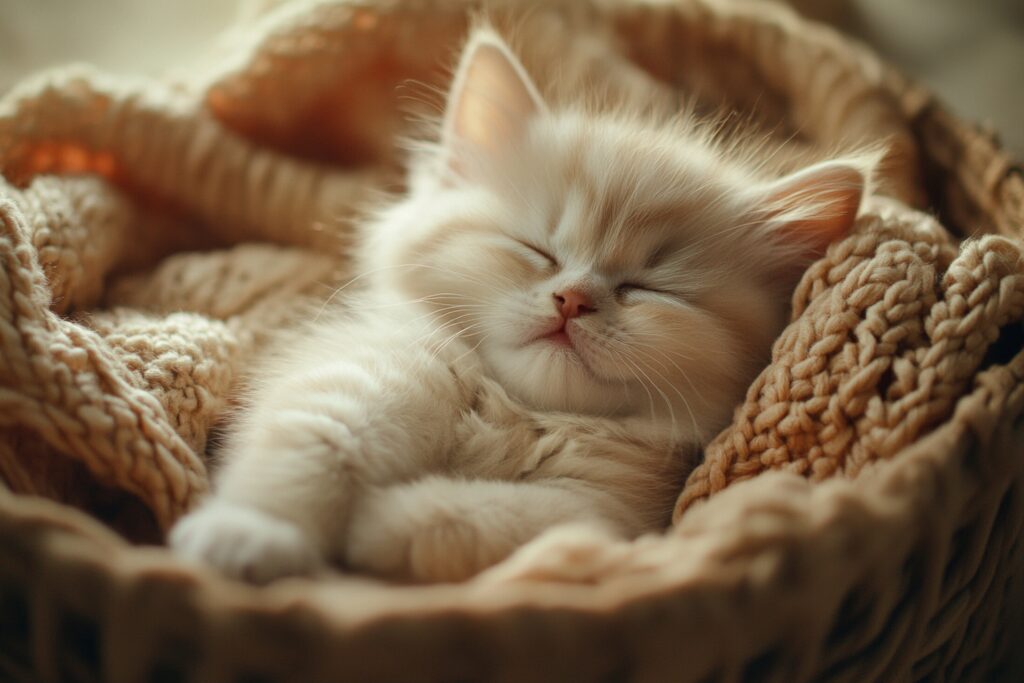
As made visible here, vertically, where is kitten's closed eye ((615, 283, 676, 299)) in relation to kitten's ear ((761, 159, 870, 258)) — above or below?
below

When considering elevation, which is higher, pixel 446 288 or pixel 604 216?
→ pixel 604 216

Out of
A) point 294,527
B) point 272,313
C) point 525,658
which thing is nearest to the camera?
point 525,658

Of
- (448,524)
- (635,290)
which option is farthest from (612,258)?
(448,524)

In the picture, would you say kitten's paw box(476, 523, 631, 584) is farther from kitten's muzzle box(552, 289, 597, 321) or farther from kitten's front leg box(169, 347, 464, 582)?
kitten's muzzle box(552, 289, 597, 321)

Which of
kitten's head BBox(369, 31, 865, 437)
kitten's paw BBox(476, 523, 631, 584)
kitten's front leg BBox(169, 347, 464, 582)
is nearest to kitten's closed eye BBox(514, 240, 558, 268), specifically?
kitten's head BBox(369, 31, 865, 437)

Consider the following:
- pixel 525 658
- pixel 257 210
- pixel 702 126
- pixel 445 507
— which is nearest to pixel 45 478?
pixel 445 507

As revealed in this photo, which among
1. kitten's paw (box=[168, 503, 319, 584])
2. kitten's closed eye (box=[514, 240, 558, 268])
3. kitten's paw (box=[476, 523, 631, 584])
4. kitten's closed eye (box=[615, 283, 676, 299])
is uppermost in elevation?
kitten's closed eye (box=[615, 283, 676, 299])

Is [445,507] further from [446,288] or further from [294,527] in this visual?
[446,288]

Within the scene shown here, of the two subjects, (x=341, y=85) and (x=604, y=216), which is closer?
(x=604, y=216)
